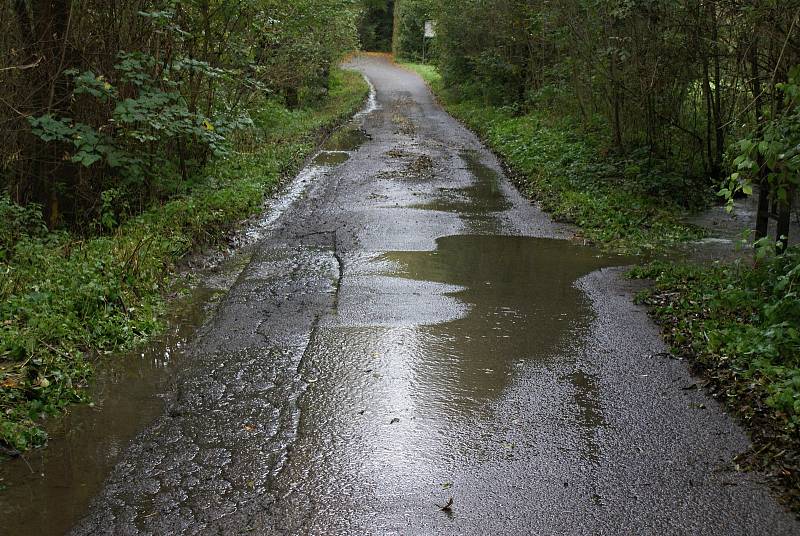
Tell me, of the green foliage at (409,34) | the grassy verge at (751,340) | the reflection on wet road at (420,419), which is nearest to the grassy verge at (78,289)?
the reflection on wet road at (420,419)

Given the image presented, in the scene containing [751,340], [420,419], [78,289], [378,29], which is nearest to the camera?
[420,419]

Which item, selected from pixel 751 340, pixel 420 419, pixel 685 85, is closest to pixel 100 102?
pixel 420 419

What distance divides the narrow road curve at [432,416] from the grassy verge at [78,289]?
2.50 ft

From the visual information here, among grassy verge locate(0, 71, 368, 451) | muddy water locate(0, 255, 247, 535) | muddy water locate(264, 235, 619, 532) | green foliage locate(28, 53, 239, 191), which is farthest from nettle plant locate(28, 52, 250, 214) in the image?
muddy water locate(0, 255, 247, 535)

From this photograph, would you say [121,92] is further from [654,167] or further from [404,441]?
[654,167]

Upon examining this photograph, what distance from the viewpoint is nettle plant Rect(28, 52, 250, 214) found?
909 cm

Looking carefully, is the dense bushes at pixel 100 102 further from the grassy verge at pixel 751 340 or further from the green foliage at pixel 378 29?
the green foliage at pixel 378 29

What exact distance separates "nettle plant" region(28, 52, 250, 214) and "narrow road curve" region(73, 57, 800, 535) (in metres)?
2.19

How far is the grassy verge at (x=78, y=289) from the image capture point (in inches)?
207

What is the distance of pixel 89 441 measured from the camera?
492 centimetres

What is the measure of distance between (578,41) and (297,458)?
1368cm

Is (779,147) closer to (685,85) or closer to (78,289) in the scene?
(78,289)

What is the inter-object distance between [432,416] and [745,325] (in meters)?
3.01

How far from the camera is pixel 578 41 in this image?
52.6 feet
